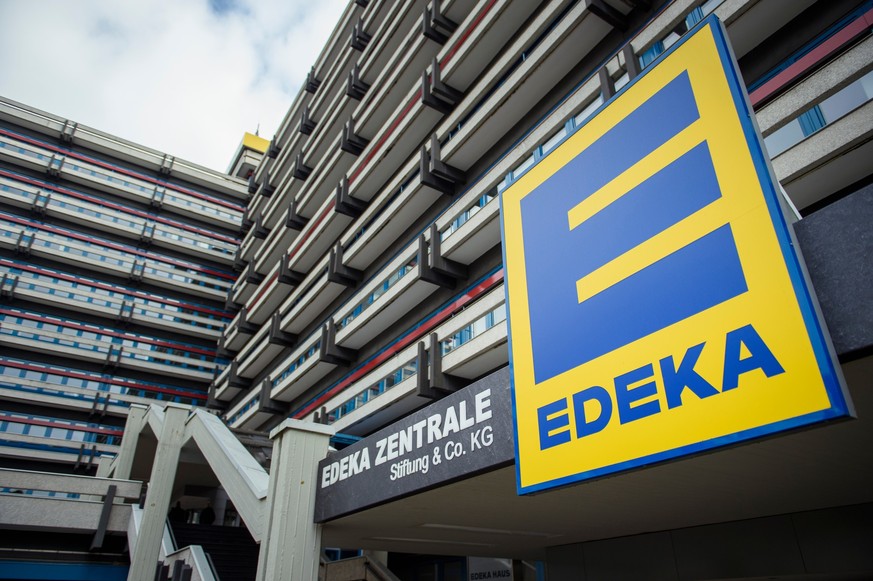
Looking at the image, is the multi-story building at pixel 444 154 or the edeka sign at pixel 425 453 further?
the multi-story building at pixel 444 154

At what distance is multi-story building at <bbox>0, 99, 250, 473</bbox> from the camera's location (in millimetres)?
40625

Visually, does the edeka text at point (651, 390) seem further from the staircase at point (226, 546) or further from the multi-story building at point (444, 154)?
the staircase at point (226, 546)

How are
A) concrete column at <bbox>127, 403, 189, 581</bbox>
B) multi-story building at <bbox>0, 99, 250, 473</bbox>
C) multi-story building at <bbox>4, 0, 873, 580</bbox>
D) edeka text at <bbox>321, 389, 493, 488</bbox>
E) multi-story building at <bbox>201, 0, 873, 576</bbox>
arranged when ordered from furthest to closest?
multi-story building at <bbox>0, 99, 250, 473</bbox> < concrete column at <bbox>127, 403, 189, 581</bbox> < multi-story building at <bbox>201, 0, 873, 576</bbox> < edeka text at <bbox>321, 389, 493, 488</bbox> < multi-story building at <bbox>4, 0, 873, 580</bbox>

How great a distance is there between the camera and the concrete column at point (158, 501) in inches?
504

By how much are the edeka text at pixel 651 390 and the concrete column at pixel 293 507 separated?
15.1 feet

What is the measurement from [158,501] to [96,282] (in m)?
38.7

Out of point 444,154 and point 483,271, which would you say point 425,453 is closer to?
point 483,271

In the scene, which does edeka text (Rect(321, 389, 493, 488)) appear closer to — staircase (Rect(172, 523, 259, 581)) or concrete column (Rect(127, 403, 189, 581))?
staircase (Rect(172, 523, 259, 581))

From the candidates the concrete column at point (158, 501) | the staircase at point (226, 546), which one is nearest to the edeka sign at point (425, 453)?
the staircase at point (226, 546)

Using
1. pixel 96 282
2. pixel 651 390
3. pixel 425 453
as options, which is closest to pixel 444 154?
pixel 425 453

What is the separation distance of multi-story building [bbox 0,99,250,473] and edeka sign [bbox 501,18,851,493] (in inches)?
1739

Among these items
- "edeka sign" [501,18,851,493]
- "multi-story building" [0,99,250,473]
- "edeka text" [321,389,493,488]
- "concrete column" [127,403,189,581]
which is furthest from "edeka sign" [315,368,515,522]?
"multi-story building" [0,99,250,473]

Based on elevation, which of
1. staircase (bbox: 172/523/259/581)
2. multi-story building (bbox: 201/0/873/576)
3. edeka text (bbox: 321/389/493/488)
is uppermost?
multi-story building (bbox: 201/0/873/576)

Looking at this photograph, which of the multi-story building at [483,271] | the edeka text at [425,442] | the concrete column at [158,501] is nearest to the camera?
the multi-story building at [483,271]
